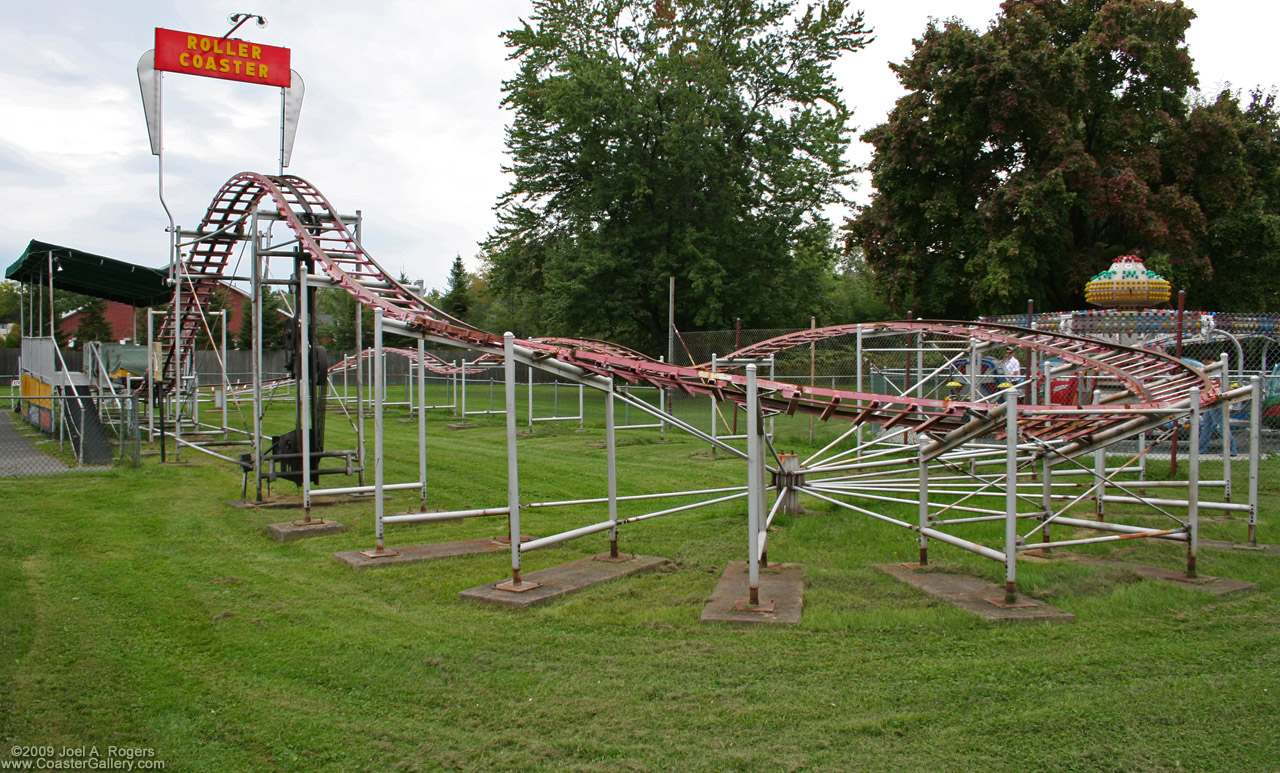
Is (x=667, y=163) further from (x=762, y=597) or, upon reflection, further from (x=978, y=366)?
(x=762, y=597)

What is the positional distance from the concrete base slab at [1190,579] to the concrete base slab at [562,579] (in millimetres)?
3591

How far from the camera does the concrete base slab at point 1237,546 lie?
6989 mm

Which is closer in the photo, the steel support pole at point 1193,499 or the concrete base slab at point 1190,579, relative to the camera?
the concrete base slab at point 1190,579

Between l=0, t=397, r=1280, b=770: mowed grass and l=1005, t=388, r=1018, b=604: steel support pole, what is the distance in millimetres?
405

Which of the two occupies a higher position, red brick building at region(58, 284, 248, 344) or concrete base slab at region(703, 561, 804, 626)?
red brick building at region(58, 284, 248, 344)

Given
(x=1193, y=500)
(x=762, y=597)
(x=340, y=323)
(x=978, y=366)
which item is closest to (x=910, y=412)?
(x=762, y=597)

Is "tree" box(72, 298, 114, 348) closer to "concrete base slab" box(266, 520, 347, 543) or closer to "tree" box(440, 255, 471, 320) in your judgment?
"tree" box(440, 255, 471, 320)

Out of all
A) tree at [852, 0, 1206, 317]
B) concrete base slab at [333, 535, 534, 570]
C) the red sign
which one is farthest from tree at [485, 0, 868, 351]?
concrete base slab at [333, 535, 534, 570]

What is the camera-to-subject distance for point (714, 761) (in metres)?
3.37

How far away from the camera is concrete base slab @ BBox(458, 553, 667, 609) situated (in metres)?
5.80

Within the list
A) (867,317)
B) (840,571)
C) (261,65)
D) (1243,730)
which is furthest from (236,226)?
(867,317)

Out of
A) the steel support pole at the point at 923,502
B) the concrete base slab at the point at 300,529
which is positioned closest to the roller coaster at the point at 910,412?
the steel support pole at the point at 923,502

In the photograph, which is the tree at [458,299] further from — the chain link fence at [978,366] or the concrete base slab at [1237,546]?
the concrete base slab at [1237,546]

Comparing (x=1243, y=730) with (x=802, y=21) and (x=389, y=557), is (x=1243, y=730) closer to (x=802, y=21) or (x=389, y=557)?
(x=389, y=557)
